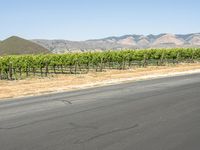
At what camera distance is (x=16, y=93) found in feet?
71.1

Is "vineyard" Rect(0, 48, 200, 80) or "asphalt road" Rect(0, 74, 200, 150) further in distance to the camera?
"vineyard" Rect(0, 48, 200, 80)

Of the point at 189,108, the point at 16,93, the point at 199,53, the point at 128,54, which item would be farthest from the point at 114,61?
the point at 189,108

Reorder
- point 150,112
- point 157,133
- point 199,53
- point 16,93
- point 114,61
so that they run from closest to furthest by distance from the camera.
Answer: point 157,133 → point 150,112 → point 16,93 → point 114,61 → point 199,53

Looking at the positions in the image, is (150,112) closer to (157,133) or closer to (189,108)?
(189,108)

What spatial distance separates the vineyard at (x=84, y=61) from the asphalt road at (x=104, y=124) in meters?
25.5

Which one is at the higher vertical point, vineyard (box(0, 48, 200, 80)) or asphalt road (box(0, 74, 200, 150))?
asphalt road (box(0, 74, 200, 150))

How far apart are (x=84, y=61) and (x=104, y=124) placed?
4022 centimetres

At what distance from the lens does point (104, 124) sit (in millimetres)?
10812

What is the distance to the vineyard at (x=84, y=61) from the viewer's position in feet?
145

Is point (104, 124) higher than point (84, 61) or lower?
higher

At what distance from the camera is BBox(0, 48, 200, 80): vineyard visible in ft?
145

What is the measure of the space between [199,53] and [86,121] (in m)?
56.6

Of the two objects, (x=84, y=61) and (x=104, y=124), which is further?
(x=84, y=61)

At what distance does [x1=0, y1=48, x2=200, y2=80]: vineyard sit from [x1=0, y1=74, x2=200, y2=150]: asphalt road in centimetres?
2546
